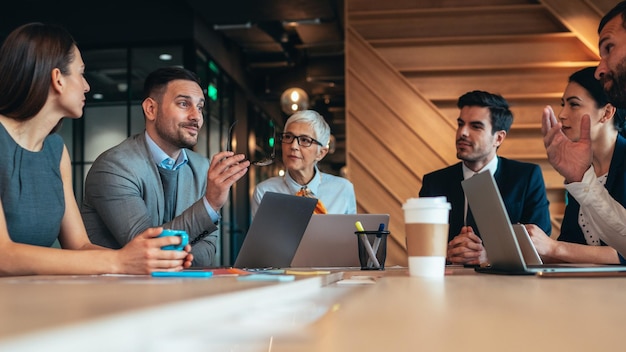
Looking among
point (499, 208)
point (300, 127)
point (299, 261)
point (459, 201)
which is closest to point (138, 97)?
point (300, 127)

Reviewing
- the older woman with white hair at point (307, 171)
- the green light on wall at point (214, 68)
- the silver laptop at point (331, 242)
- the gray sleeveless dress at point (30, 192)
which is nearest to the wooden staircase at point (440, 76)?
the older woman with white hair at point (307, 171)

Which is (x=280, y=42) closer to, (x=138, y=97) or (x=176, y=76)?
(x=138, y=97)

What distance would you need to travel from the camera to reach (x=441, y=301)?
0.74 m

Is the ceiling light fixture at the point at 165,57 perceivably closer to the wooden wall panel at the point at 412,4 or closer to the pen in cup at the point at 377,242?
the wooden wall panel at the point at 412,4

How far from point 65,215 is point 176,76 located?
1.25 metres

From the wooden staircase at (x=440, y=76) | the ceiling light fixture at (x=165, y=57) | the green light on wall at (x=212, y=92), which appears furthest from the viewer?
the green light on wall at (x=212, y=92)

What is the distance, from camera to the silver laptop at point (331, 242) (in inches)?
89.8

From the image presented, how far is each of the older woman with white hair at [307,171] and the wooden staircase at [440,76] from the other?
1.29 m

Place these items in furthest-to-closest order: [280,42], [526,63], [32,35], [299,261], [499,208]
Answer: [280,42] < [526,63] < [299,261] < [32,35] < [499,208]

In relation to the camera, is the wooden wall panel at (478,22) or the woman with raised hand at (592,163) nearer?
the woman with raised hand at (592,163)

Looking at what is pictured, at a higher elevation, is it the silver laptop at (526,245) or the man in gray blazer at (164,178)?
the man in gray blazer at (164,178)

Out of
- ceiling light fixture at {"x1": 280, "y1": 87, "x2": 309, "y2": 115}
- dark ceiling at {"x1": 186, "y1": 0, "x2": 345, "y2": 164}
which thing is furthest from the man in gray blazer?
ceiling light fixture at {"x1": 280, "y1": 87, "x2": 309, "y2": 115}

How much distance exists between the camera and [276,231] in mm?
2082

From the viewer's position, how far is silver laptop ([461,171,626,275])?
4.67ft
